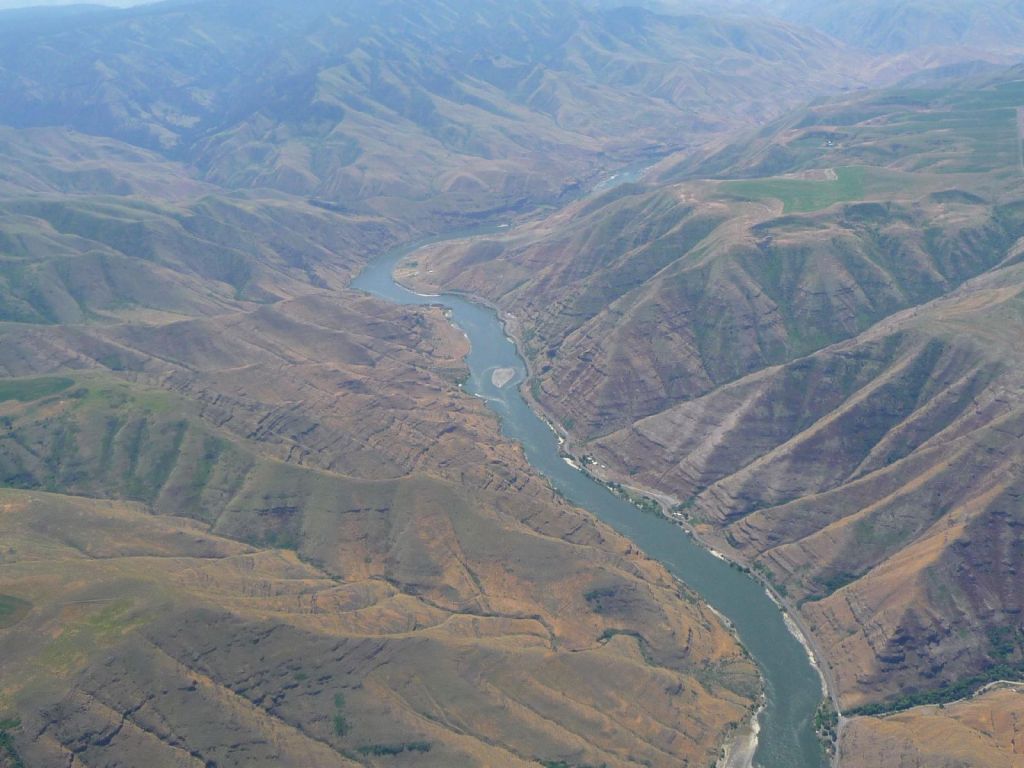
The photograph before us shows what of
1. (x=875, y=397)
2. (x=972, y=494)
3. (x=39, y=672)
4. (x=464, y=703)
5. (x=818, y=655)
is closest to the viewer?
(x=39, y=672)

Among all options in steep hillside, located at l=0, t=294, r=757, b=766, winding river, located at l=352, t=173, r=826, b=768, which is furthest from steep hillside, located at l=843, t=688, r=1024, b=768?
steep hillside, located at l=0, t=294, r=757, b=766

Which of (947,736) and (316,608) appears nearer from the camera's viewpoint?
(947,736)

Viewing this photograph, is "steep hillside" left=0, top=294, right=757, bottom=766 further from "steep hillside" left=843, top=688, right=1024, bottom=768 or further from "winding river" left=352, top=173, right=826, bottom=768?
"steep hillside" left=843, top=688, right=1024, bottom=768

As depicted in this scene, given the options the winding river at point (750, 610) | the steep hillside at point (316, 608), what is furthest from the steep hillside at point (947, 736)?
the steep hillside at point (316, 608)

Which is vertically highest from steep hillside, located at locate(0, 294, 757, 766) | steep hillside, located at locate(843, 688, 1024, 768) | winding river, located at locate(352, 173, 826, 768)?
steep hillside, located at locate(843, 688, 1024, 768)

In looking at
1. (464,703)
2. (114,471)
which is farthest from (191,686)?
(114,471)

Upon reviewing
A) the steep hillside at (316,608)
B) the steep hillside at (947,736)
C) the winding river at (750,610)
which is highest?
the steep hillside at (947,736)

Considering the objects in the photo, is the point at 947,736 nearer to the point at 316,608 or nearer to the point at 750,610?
the point at 750,610

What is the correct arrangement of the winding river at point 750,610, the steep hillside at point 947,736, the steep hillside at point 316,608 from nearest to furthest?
the steep hillside at point 947,736 < the steep hillside at point 316,608 < the winding river at point 750,610

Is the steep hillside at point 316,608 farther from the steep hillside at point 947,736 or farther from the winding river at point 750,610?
the steep hillside at point 947,736

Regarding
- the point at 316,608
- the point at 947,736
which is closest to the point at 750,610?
the point at 947,736

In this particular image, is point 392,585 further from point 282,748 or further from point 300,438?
point 300,438
